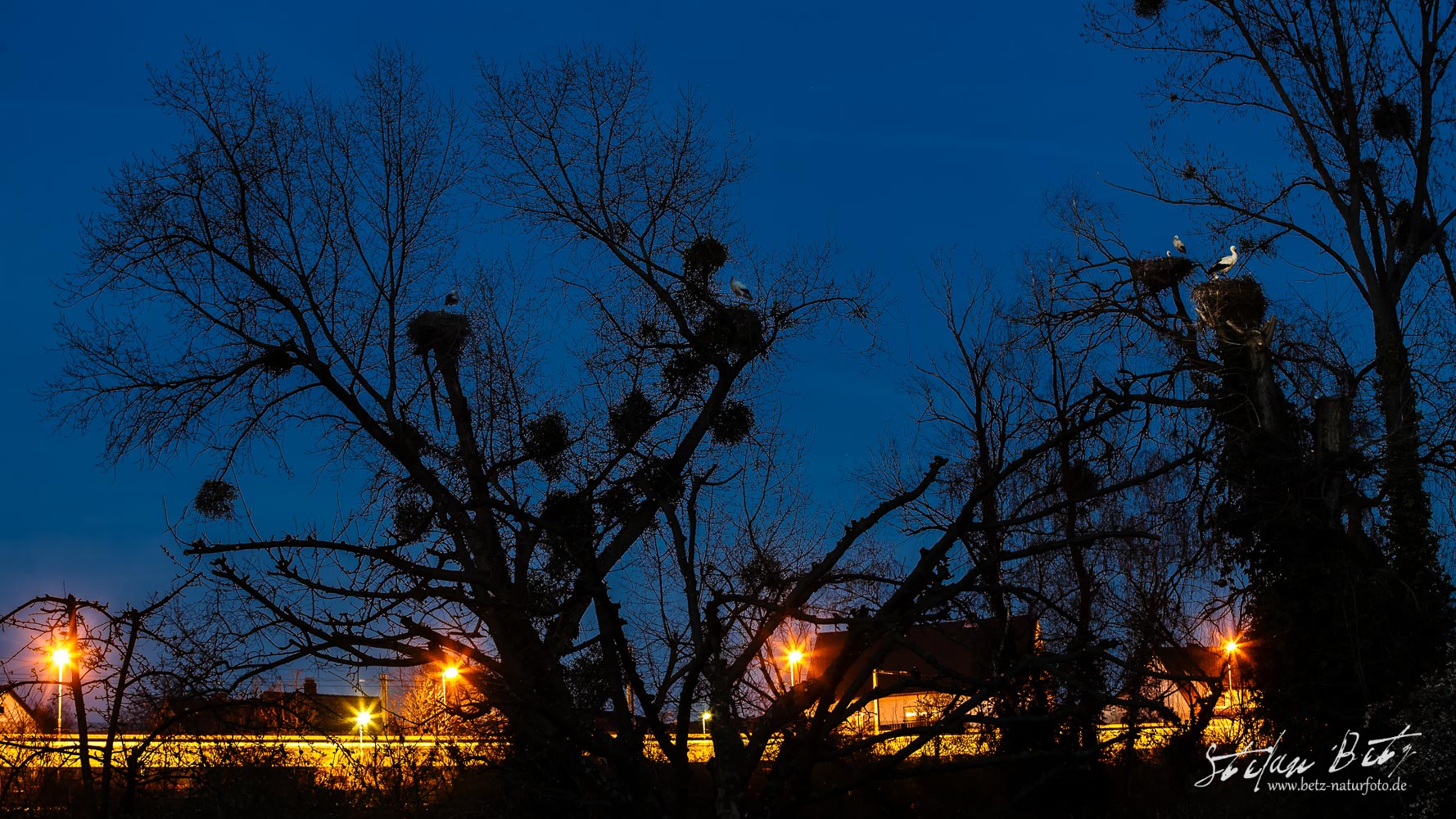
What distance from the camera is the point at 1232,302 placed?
32.7 ft

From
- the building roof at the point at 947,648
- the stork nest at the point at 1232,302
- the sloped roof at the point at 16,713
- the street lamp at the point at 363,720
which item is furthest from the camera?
the stork nest at the point at 1232,302

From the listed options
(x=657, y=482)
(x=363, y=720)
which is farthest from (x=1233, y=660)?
(x=363, y=720)

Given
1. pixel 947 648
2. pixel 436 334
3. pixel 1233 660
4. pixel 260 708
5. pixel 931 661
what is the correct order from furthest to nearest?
pixel 947 648, pixel 1233 660, pixel 436 334, pixel 260 708, pixel 931 661

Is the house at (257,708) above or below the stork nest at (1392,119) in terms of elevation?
below

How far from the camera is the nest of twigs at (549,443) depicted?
8164mm

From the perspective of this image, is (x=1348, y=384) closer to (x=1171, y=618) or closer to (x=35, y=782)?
(x=1171, y=618)

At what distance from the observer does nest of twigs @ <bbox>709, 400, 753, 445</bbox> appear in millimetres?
8719

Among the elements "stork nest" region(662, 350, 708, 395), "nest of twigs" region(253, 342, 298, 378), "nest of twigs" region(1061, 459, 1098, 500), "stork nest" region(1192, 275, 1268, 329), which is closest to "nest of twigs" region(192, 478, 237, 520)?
"nest of twigs" region(253, 342, 298, 378)

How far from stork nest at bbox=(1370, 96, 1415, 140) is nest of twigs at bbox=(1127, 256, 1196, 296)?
182 cm

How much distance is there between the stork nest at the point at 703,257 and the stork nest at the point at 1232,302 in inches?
176

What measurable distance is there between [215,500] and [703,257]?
3.86 metres

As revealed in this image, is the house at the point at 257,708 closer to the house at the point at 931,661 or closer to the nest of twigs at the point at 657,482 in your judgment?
the nest of twigs at the point at 657,482

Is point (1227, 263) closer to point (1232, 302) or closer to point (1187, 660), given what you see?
point (1232, 302)

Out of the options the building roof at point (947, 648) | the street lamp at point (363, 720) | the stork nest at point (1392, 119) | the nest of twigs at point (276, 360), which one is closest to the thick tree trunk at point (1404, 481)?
the stork nest at point (1392, 119)
